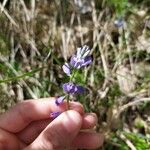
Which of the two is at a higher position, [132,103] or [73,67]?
[73,67]

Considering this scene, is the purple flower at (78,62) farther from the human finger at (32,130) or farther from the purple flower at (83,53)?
the human finger at (32,130)


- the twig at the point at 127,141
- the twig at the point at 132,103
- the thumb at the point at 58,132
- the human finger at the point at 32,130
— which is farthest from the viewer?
the twig at the point at 132,103

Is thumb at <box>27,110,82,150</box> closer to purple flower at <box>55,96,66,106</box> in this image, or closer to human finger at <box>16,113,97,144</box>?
purple flower at <box>55,96,66,106</box>

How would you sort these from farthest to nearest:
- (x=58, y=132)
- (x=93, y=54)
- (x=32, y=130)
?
(x=93, y=54), (x=32, y=130), (x=58, y=132)

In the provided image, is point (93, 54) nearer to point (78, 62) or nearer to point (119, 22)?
point (119, 22)

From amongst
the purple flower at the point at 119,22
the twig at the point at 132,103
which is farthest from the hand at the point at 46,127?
the purple flower at the point at 119,22

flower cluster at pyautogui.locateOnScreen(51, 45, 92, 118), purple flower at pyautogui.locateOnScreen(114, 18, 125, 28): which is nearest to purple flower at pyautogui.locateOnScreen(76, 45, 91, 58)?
flower cluster at pyautogui.locateOnScreen(51, 45, 92, 118)

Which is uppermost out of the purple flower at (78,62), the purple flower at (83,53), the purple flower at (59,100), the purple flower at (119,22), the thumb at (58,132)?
the purple flower at (83,53)

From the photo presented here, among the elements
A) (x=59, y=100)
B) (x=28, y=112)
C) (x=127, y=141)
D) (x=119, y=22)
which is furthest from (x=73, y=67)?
(x=119, y=22)
